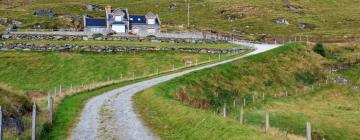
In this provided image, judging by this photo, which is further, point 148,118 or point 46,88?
point 46,88

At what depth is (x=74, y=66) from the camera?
7606cm

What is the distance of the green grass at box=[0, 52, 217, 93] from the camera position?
6888 cm

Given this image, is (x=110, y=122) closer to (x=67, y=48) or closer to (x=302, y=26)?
(x=67, y=48)

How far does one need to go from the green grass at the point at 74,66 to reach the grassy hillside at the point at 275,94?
50.6 feet

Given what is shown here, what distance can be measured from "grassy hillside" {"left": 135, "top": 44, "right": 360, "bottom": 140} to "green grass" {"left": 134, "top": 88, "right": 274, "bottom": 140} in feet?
0.67

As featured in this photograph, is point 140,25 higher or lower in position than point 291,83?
higher

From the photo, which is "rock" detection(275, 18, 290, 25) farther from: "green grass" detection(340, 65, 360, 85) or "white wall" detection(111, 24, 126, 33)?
"green grass" detection(340, 65, 360, 85)

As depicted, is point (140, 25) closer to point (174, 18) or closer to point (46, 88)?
point (174, 18)

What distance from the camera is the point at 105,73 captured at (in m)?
73.3

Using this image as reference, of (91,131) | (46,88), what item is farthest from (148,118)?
(46,88)

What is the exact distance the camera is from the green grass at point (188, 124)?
2419 cm

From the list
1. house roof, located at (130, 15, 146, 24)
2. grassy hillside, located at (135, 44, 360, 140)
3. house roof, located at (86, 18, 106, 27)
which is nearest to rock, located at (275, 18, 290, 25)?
house roof, located at (130, 15, 146, 24)

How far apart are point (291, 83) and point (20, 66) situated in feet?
142

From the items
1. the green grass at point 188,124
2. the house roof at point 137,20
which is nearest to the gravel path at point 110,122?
the green grass at point 188,124
